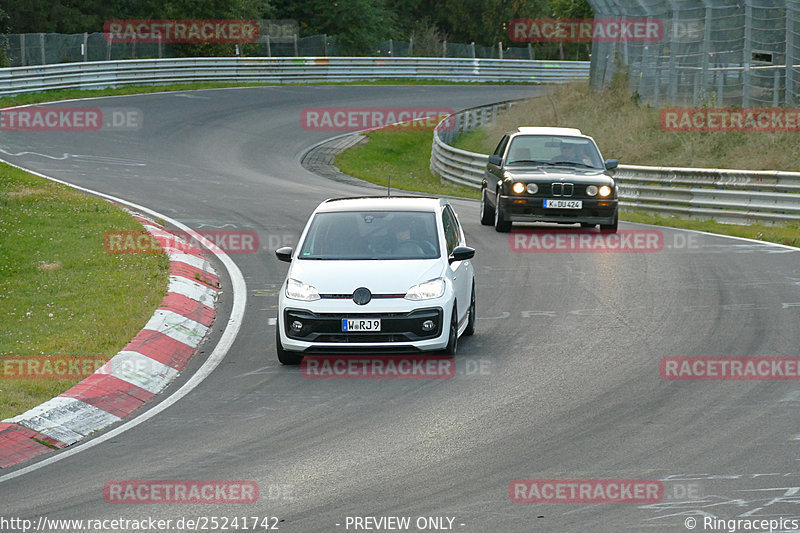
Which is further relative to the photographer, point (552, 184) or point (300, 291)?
point (552, 184)

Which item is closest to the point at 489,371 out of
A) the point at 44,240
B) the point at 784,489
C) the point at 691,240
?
the point at 784,489

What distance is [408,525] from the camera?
6.41 meters

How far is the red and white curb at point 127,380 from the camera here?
332 inches

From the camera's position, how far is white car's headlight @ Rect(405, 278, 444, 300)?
10680mm

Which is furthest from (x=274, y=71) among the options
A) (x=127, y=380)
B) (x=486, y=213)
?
(x=127, y=380)

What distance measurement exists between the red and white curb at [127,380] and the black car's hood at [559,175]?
263 inches

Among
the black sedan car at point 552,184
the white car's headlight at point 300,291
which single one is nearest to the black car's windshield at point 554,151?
the black sedan car at point 552,184

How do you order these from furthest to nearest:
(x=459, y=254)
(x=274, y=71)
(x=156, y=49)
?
1. (x=274, y=71)
2. (x=156, y=49)
3. (x=459, y=254)

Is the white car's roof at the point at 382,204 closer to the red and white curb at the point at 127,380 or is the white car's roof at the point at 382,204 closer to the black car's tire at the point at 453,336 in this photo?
the black car's tire at the point at 453,336

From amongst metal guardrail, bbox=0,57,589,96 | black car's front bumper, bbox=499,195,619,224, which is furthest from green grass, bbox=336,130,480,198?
metal guardrail, bbox=0,57,589,96

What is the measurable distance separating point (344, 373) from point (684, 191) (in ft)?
50.8

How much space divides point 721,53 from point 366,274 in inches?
862

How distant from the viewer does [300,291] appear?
10.8 meters

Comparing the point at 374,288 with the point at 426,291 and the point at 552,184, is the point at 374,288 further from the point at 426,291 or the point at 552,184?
the point at 552,184
